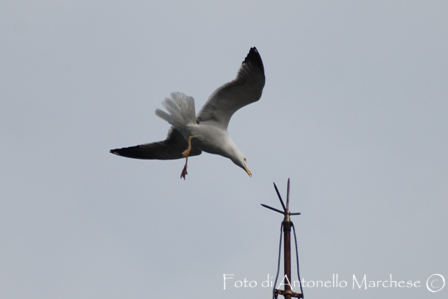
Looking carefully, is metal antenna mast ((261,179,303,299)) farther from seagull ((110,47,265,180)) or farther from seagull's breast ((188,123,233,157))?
seagull's breast ((188,123,233,157))

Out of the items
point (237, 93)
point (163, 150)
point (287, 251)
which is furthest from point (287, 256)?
point (163, 150)

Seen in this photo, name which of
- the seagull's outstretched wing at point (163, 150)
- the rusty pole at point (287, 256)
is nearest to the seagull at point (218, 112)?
the seagull's outstretched wing at point (163, 150)

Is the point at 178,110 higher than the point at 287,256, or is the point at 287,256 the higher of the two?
the point at 178,110

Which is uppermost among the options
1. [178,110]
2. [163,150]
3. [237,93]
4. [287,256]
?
[237,93]

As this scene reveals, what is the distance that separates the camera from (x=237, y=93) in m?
12.3

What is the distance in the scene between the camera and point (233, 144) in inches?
497

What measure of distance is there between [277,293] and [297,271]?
0.55 m

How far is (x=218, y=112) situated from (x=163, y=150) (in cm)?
162

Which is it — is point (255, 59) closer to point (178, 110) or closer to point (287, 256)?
point (178, 110)

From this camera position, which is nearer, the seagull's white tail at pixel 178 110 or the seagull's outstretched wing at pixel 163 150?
the seagull's white tail at pixel 178 110

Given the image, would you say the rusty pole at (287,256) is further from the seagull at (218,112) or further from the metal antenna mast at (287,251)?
the seagull at (218,112)

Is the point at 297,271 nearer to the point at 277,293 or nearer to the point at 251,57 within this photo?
the point at 277,293

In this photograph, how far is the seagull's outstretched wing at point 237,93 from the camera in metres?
12.1

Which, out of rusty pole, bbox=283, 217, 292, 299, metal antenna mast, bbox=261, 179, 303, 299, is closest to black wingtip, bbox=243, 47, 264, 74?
metal antenna mast, bbox=261, 179, 303, 299
